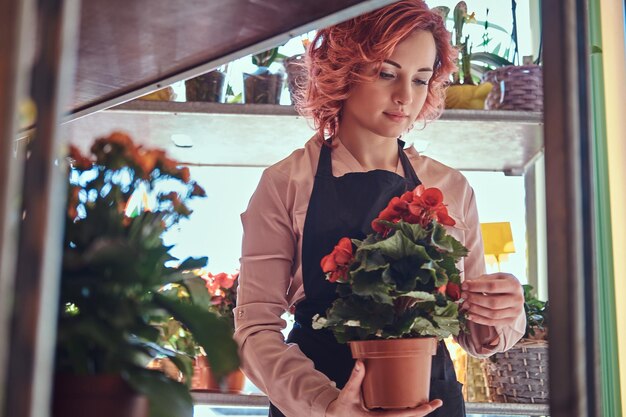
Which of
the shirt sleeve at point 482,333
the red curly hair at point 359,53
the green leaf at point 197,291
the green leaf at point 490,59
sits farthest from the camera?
the green leaf at point 490,59

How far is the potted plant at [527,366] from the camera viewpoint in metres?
2.51

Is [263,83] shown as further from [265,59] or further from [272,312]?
[272,312]

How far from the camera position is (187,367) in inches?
28.6

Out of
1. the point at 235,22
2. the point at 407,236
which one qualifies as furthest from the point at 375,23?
the point at 235,22

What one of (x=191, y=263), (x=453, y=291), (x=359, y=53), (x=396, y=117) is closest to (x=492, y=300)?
(x=453, y=291)

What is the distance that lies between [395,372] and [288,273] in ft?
1.30

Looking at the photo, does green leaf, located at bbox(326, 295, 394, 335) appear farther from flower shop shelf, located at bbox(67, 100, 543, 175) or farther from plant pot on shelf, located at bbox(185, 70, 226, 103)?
plant pot on shelf, located at bbox(185, 70, 226, 103)

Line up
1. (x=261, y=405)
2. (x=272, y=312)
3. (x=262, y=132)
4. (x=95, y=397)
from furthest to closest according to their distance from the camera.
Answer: (x=262, y=132)
(x=261, y=405)
(x=272, y=312)
(x=95, y=397)

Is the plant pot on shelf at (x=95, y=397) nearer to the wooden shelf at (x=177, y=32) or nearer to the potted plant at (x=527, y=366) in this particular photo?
the wooden shelf at (x=177, y=32)

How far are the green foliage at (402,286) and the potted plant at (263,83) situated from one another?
1.36 m

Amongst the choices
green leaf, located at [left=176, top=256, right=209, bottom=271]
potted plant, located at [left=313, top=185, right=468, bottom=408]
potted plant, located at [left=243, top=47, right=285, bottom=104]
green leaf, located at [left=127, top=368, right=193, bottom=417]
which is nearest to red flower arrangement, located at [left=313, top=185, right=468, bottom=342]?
potted plant, located at [left=313, top=185, right=468, bottom=408]

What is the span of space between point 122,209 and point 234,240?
2.30m

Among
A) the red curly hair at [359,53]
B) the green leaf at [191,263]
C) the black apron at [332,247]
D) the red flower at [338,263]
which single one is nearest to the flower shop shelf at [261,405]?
the black apron at [332,247]

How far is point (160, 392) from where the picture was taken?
628 mm
